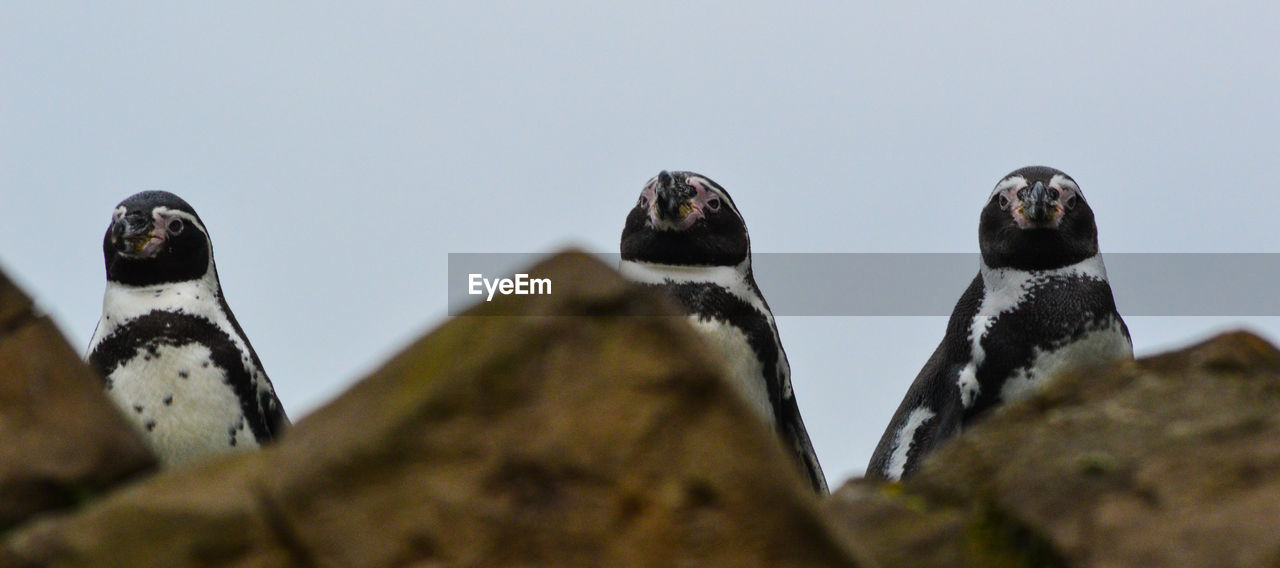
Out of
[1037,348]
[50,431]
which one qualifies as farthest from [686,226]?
[50,431]

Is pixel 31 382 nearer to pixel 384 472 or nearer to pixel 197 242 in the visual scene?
pixel 384 472

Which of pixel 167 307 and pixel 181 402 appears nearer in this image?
pixel 181 402

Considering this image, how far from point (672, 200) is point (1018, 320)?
1.90m

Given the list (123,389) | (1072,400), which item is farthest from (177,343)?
(1072,400)

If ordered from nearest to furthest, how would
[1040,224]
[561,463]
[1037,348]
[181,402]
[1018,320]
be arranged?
[561,463] → [181,402] → [1037,348] → [1018,320] → [1040,224]

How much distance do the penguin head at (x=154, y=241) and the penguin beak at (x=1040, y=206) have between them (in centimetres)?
441

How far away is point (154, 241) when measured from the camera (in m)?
9.05

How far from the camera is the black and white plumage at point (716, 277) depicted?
8797 mm

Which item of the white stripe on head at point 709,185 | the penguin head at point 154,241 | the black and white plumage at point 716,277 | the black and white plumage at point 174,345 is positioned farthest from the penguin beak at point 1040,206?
the penguin head at point 154,241

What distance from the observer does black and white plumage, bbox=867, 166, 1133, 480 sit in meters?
8.74

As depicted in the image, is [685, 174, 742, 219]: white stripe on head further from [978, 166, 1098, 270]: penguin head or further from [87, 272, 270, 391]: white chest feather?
[87, 272, 270, 391]: white chest feather

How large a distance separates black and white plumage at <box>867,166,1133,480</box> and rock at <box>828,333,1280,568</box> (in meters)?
4.13

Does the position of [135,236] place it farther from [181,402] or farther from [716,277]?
[716,277]

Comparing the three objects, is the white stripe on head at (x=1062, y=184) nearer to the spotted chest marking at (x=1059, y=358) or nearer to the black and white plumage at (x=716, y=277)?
the spotted chest marking at (x=1059, y=358)
